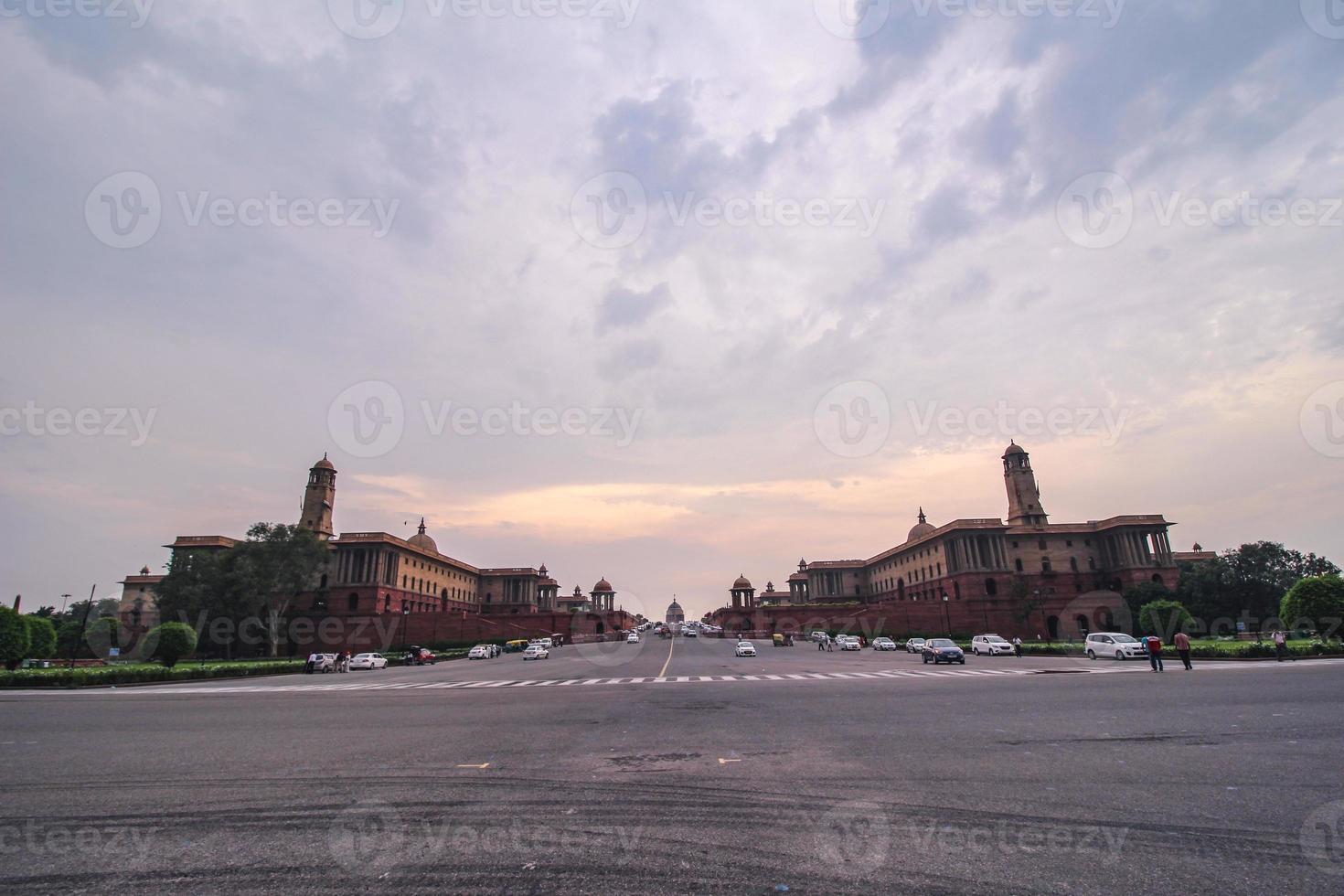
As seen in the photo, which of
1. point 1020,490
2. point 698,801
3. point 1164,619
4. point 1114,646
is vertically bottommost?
point 1114,646

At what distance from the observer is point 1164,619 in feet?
168

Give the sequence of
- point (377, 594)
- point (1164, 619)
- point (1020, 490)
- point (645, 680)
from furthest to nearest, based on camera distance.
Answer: point (1020, 490)
point (377, 594)
point (1164, 619)
point (645, 680)

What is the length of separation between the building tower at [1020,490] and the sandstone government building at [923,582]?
14 centimetres

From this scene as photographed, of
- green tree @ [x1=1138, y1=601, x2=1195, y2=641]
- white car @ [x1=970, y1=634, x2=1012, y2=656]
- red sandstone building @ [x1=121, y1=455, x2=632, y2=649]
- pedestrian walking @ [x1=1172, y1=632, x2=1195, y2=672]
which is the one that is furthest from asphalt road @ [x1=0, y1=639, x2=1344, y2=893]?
red sandstone building @ [x1=121, y1=455, x2=632, y2=649]

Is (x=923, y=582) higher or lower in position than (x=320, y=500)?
lower

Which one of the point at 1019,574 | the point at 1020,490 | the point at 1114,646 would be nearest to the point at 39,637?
the point at 1114,646

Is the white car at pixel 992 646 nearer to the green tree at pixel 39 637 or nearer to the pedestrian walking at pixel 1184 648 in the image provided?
the pedestrian walking at pixel 1184 648

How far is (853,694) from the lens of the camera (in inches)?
712

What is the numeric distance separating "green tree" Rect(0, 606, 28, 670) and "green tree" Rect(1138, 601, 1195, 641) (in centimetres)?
7133

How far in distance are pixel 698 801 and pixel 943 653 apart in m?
32.5

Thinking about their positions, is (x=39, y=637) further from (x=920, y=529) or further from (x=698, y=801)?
(x=920, y=529)

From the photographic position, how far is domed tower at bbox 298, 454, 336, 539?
81.9m

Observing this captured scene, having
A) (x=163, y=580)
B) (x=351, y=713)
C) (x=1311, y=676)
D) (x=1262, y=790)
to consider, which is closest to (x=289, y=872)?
(x=1262, y=790)

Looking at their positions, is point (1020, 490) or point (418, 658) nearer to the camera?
point (418, 658)
